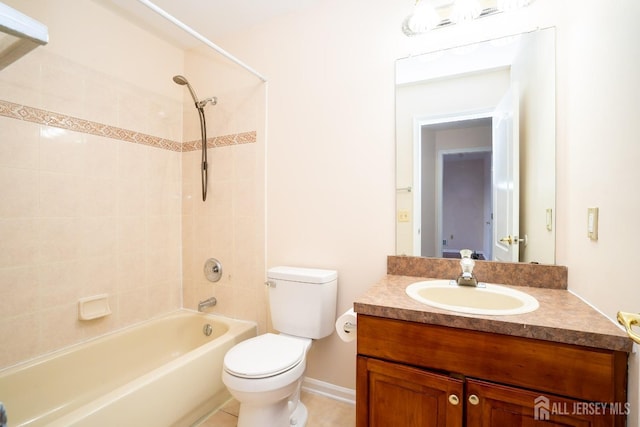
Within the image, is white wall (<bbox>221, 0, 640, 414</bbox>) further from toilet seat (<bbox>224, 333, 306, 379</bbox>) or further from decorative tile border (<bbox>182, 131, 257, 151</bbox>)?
toilet seat (<bbox>224, 333, 306, 379</bbox>)

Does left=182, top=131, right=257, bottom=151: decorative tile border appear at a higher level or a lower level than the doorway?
higher

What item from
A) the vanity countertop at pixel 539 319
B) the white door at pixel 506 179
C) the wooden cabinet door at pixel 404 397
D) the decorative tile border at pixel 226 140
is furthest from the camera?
the decorative tile border at pixel 226 140

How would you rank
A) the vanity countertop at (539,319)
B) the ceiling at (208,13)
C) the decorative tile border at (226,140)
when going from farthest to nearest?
the decorative tile border at (226,140), the ceiling at (208,13), the vanity countertop at (539,319)

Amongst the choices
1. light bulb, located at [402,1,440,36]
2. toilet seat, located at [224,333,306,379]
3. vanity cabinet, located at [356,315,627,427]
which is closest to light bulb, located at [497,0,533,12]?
light bulb, located at [402,1,440,36]

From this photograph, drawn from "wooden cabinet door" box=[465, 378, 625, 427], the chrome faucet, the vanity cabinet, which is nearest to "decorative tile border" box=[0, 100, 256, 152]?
the chrome faucet

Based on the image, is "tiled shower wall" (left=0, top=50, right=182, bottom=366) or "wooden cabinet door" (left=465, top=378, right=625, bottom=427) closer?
"wooden cabinet door" (left=465, top=378, right=625, bottom=427)

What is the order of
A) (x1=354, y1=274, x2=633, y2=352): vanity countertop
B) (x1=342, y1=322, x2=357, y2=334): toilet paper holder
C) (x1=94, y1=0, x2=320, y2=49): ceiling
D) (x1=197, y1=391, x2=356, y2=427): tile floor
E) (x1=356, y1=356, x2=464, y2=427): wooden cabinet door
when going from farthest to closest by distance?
(x1=94, y1=0, x2=320, y2=49): ceiling < (x1=197, y1=391, x2=356, y2=427): tile floor < (x1=342, y1=322, x2=357, y2=334): toilet paper holder < (x1=356, y1=356, x2=464, y2=427): wooden cabinet door < (x1=354, y1=274, x2=633, y2=352): vanity countertop

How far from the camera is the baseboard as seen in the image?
174 cm

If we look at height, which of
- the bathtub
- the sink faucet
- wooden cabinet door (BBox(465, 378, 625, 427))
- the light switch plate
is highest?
the light switch plate

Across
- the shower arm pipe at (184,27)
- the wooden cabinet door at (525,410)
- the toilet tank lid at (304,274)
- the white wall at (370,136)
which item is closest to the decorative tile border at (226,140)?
the white wall at (370,136)

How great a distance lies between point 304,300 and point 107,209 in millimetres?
1384

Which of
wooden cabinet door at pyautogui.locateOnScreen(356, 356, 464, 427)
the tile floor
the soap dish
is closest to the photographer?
wooden cabinet door at pyautogui.locateOnScreen(356, 356, 464, 427)

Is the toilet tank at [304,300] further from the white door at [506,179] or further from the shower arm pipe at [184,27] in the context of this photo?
the shower arm pipe at [184,27]

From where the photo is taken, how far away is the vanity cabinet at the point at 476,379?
0.82 metres
